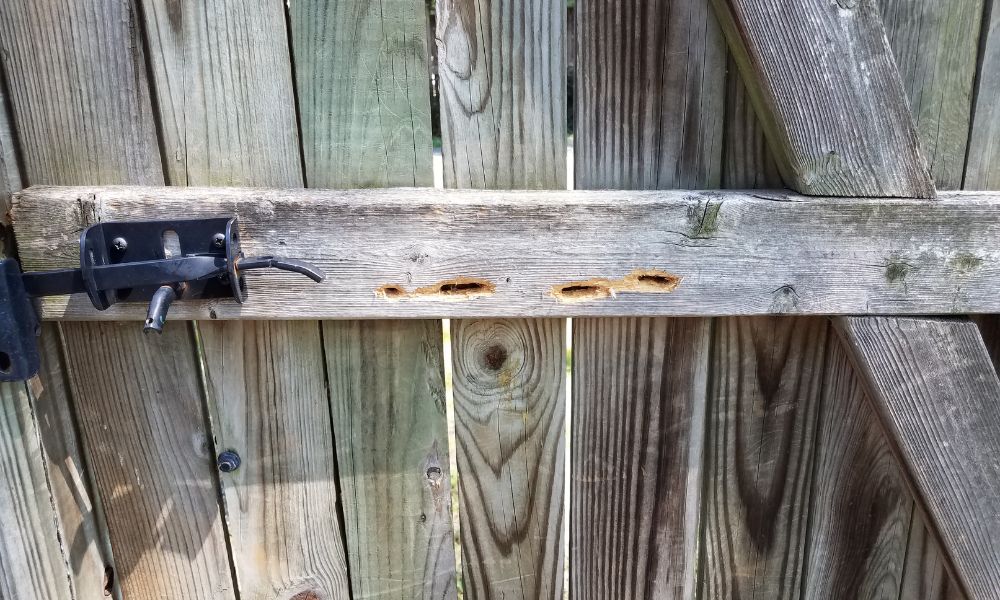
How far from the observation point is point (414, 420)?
1183 millimetres

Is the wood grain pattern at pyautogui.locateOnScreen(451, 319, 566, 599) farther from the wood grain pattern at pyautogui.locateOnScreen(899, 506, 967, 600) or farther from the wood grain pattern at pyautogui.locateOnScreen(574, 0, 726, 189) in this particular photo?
the wood grain pattern at pyautogui.locateOnScreen(899, 506, 967, 600)

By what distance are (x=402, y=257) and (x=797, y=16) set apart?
691 mm

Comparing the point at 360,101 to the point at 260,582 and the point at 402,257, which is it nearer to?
the point at 402,257

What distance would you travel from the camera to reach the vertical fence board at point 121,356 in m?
0.99

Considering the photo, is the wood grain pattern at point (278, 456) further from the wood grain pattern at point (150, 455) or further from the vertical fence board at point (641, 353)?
the vertical fence board at point (641, 353)

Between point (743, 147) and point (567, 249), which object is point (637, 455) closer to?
point (567, 249)

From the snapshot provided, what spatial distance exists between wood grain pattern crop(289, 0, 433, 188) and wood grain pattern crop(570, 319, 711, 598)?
42cm

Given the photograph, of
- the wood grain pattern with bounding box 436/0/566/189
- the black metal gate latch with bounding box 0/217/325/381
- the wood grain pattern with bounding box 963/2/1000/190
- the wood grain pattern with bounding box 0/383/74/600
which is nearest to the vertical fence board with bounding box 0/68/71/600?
the wood grain pattern with bounding box 0/383/74/600

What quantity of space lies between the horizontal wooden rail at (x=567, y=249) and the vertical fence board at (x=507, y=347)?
0.32 ft

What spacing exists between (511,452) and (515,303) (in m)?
0.34

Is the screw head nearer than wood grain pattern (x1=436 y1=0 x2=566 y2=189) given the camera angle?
No

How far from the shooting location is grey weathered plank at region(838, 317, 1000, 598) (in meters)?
1.08

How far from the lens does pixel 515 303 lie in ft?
3.35

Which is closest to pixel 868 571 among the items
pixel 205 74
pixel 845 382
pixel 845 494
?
pixel 845 494
